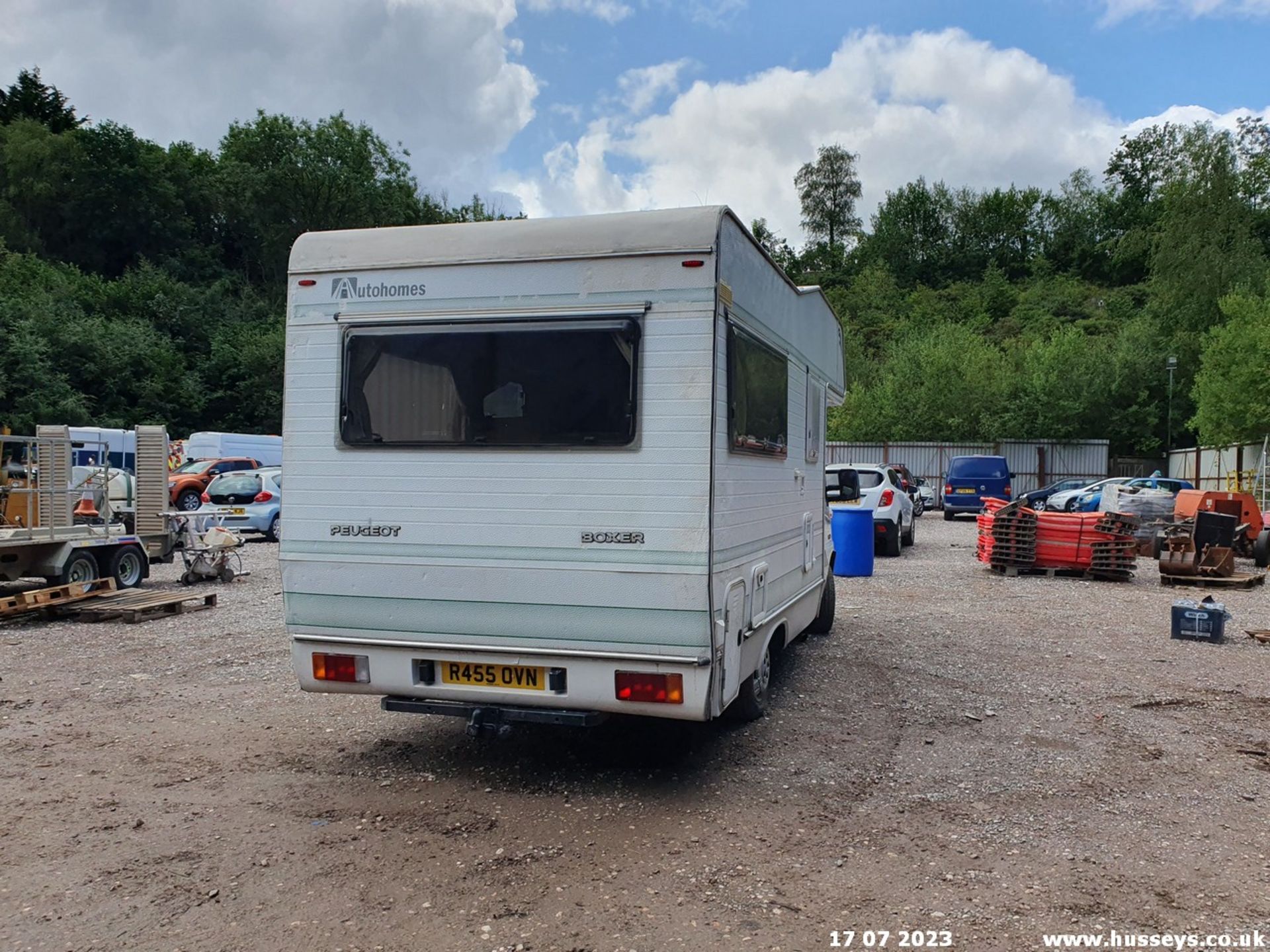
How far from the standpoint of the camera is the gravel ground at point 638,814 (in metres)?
3.76

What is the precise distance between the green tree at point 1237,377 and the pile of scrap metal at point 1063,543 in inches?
676

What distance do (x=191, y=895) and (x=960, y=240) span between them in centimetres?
8592

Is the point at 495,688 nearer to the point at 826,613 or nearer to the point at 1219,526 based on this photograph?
the point at 826,613

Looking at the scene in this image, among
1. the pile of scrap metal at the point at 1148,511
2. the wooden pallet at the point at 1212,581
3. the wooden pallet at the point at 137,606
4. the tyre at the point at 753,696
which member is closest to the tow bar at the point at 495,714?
the tyre at the point at 753,696

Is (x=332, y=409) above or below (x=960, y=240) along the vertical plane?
below

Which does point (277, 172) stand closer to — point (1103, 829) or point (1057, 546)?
point (1057, 546)

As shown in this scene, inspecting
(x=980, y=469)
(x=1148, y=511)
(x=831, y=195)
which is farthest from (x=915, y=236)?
(x=1148, y=511)

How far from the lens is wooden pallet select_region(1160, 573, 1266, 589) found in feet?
47.6

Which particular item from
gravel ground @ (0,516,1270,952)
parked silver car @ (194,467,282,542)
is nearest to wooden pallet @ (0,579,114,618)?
gravel ground @ (0,516,1270,952)

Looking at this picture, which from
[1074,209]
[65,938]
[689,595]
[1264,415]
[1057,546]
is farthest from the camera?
[1074,209]

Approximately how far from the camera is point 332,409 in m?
5.20

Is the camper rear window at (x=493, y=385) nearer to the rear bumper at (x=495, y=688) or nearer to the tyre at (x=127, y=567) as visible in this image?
the rear bumper at (x=495, y=688)

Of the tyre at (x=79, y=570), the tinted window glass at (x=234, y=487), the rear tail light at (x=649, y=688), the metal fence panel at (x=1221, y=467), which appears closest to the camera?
the rear tail light at (x=649, y=688)

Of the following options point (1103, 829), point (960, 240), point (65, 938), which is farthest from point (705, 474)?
point (960, 240)
